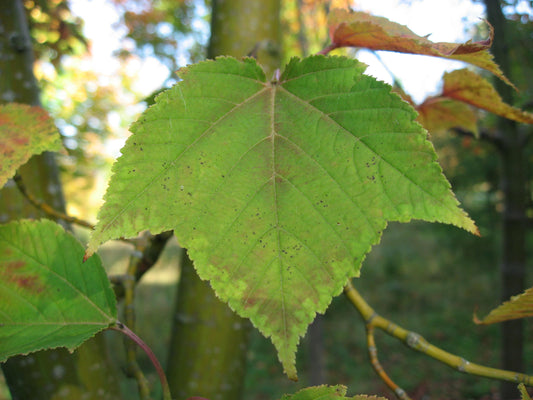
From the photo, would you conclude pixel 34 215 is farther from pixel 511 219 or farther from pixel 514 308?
pixel 511 219

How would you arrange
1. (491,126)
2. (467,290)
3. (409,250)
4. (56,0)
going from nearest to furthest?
(56,0) < (491,126) < (467,290) < (409,250)

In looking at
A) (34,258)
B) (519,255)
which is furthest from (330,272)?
(519,255)

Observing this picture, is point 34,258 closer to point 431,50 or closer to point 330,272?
point 330,272

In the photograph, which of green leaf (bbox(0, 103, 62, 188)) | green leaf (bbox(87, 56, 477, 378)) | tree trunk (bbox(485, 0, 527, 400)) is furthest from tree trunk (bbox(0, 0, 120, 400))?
tree trunk (bbox(485, 0, 527, 400))

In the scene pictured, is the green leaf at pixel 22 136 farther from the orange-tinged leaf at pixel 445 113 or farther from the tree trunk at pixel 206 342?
the orange-tinged leaf at pixel 445 113

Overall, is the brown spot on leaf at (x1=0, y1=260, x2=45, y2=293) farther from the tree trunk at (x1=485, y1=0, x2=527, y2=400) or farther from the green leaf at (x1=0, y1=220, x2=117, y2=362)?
the tree trunk at (x1=485, y1=0, x2=527, y2=400)

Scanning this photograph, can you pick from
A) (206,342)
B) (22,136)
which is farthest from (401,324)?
(22,136)
